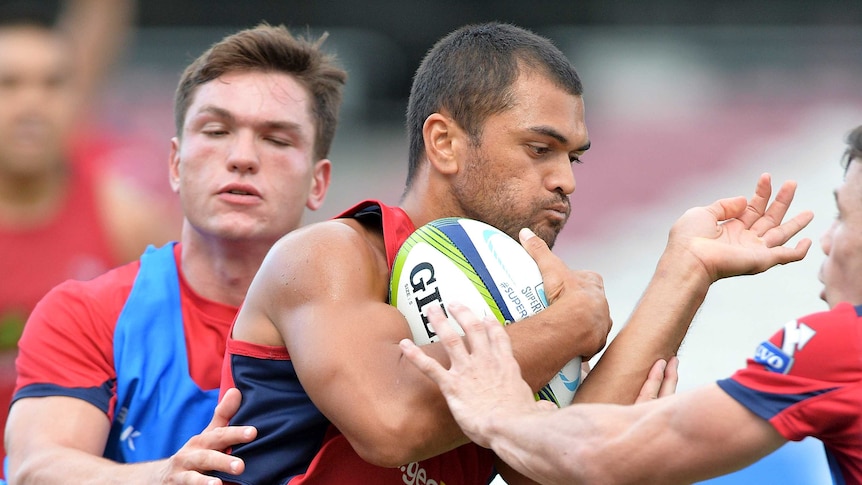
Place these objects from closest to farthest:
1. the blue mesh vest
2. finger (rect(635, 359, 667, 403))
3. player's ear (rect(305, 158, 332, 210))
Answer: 1. finger (rect(635, 359, 667, 403))
2. the blue mesh vest
3. player's ear (rect(305, 158, 332, 210))

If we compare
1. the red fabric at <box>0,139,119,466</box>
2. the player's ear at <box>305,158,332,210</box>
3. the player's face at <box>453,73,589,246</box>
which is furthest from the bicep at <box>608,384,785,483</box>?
the red fabric at <box>0,139,119,466</box>

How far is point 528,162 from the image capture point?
389 cm

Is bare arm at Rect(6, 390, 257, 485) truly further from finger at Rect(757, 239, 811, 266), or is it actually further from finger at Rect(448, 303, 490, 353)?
finger at Rect(757, 239, 811, 266)

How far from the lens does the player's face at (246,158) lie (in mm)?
4680

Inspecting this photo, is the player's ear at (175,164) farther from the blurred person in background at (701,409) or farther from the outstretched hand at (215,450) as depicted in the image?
the blurred person in background at (701,409)

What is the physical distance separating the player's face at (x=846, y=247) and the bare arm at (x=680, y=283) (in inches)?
15.5

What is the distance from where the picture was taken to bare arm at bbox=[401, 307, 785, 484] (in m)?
3.03

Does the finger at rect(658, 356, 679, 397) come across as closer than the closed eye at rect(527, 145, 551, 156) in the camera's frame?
Yes

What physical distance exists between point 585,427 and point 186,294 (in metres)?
2.13

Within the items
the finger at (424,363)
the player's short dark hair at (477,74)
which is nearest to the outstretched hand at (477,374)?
the finger at (424,363)

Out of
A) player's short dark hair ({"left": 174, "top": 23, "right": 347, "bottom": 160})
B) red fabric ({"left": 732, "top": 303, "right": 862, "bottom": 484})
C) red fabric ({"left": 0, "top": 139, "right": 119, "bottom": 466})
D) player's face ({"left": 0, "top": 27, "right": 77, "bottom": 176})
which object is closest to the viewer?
red fabric ({"left": 732, "top": 303, "right": 862, "bottom": 484})

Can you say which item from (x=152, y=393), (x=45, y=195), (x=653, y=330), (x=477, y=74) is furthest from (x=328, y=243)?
(x=45, y=195)

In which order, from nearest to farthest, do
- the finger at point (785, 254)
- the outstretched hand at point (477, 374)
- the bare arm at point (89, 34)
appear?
1. the outstretched hand at point (477, 374)
2. the finger at point (785, 254)
3. the bare arm at point (89, 34)

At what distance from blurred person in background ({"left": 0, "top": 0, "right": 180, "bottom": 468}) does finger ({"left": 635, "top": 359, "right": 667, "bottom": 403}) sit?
3.66 m
